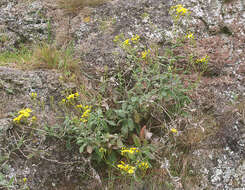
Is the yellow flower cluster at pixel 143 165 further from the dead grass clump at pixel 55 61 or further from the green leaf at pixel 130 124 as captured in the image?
the dead grass clump at pixel 55 61

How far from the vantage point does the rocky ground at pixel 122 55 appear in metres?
2.07

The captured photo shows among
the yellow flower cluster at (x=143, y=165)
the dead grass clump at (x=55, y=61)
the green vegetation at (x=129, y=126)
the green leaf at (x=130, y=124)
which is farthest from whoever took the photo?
the dead grass clump at (x=55, y=61)

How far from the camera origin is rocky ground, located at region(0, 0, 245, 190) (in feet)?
6.79

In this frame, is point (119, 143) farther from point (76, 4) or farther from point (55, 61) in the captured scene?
point (76, 4)

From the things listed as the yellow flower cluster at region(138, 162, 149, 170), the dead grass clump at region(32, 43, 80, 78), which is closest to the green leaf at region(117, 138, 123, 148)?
the yellow flower cluster at region(138, 162, 149, 170)

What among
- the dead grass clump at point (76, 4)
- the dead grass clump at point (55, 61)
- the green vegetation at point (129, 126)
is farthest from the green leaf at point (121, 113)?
the dead grass clump at point (76, 4)

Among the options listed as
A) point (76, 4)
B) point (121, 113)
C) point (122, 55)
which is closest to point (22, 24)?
point (76, 4)

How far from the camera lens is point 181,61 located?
2646 millimetres

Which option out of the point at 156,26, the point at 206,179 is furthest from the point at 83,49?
the point at 206,179

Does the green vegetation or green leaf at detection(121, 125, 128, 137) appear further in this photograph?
green leaf at detection(121, 125, 128, 137)

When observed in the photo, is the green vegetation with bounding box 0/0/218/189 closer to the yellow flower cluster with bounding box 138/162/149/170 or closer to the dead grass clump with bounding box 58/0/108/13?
the yellow flower cluster with bounding box 138/162/149/170

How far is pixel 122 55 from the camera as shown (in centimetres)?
273

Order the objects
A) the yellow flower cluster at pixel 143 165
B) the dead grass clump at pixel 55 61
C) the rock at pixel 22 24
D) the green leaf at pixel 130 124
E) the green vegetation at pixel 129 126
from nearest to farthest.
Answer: the yellow flower cluster at pixel 143 165, the green vegetation at pixel 129 126, the green leaf at pixel 130 124, the dead grass clump at pixel 55 61, the rock at pixel 22 24

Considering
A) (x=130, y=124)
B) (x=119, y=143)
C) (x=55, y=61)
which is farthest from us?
(x=55, y=61)
